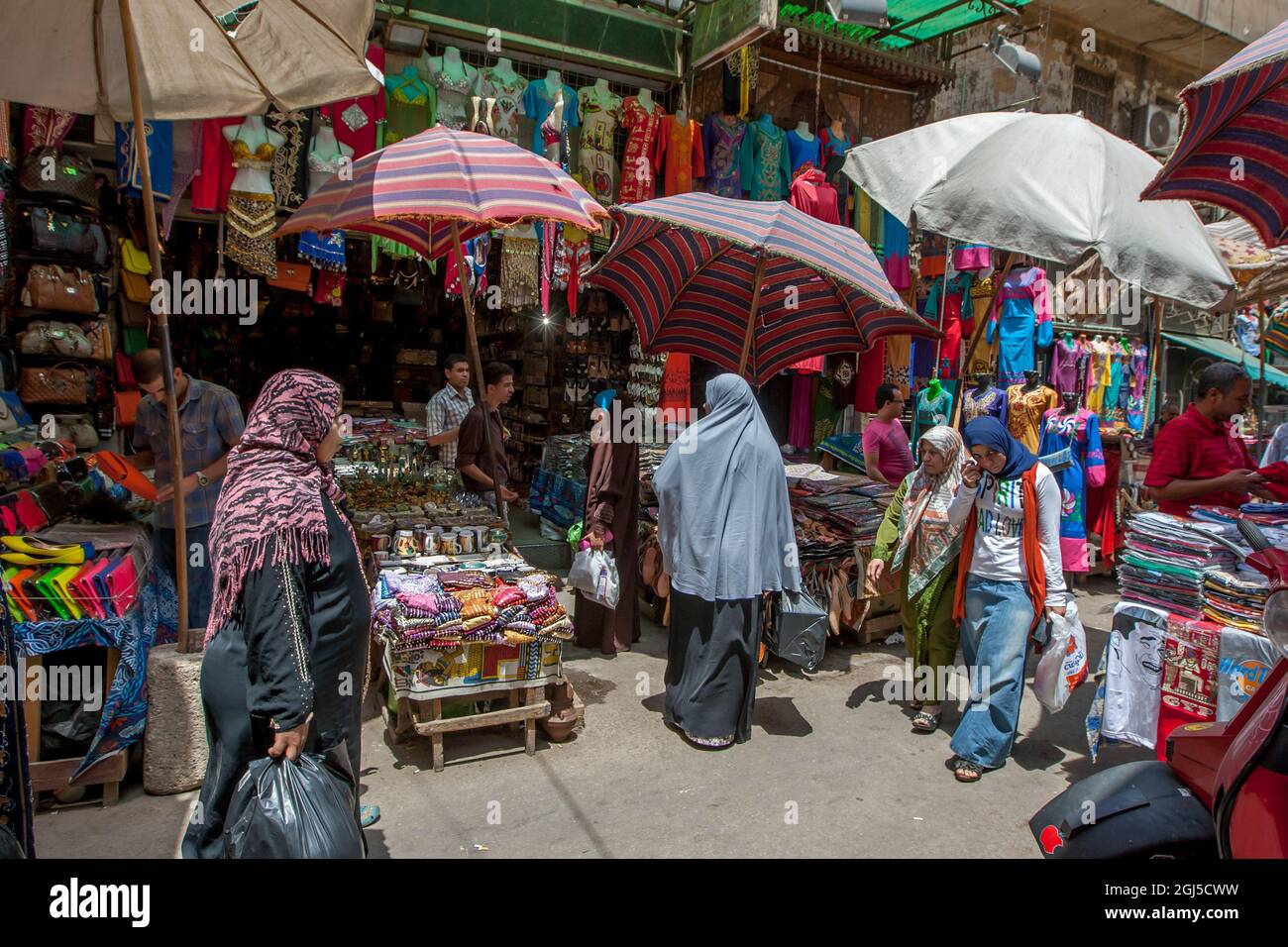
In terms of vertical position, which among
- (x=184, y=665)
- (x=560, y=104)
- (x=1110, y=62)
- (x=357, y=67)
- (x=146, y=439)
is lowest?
(x=184, y=665)

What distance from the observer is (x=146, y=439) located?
4.56m

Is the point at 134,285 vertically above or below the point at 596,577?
above

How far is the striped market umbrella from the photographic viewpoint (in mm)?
3945

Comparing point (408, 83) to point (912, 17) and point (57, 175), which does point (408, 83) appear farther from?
point (912, 17)

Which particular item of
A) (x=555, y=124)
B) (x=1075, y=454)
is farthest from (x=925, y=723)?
(x=555, y=124)

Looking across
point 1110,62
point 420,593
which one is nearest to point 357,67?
point 420,593

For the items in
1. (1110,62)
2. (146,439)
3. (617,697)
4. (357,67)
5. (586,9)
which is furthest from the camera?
(1110,62)

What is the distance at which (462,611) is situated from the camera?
388 centimetres

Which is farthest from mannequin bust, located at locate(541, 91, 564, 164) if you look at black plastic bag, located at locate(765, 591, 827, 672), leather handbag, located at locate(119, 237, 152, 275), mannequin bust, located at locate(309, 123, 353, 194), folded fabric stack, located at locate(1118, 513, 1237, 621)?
folded fabric stack, located at locate(1118, 513, 1237, 621)

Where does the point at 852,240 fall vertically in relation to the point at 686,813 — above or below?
above

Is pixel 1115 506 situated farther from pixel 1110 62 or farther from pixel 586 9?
pixel 1110 62

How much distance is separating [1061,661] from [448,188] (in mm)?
3898

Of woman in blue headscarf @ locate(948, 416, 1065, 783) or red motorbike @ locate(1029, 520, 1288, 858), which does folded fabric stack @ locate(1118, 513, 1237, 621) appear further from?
red motorbike @ locate(1029, 520, 1288, 858)

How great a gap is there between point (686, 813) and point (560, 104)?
6.21m
